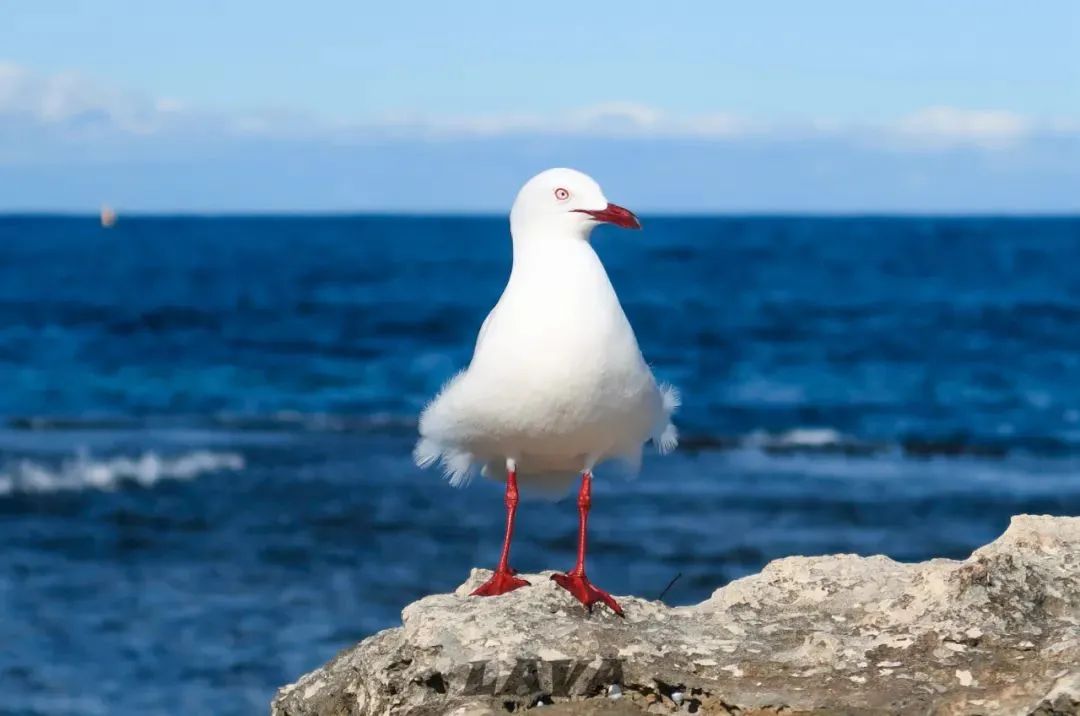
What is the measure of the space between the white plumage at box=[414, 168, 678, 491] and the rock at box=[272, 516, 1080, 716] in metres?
0.57

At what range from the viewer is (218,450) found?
1786 cm

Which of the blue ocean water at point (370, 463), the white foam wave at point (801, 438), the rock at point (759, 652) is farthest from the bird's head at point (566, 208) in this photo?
the white foam wave at point (801, 438)

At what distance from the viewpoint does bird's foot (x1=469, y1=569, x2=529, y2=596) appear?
4598 mm

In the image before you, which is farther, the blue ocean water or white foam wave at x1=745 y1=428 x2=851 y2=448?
white foam wave at x1=745 y1=428 x2=851 y2=448

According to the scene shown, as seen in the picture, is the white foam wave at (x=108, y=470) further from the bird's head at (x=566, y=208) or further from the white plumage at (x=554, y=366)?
the bird's head at (x=566, y=208)

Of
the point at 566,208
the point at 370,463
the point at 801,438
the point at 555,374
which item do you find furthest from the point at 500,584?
the point at 801,438

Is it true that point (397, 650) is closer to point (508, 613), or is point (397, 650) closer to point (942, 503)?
point (508, 613)

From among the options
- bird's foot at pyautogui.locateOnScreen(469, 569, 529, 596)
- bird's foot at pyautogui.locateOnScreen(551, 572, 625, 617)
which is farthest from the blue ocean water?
bird's foot at pyautogui.locateOnScreen(551, 572, 625, 617)

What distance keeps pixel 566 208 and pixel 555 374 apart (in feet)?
2.06

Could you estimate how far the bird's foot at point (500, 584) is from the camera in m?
4.60

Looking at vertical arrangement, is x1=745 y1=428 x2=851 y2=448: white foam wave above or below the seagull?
above

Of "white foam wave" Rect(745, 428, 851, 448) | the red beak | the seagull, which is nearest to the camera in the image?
the seagull

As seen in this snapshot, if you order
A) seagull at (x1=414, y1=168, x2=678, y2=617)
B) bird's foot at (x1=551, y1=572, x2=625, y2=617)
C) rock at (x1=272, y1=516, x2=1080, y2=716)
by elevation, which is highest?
seagull at (x1=414, y1=168, x2=678, y2=617)

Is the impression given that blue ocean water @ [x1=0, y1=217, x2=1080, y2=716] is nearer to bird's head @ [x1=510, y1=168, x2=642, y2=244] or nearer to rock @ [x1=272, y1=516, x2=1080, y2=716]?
bird's head @ [x1=510, y1=168, x2=642, y2=244]
